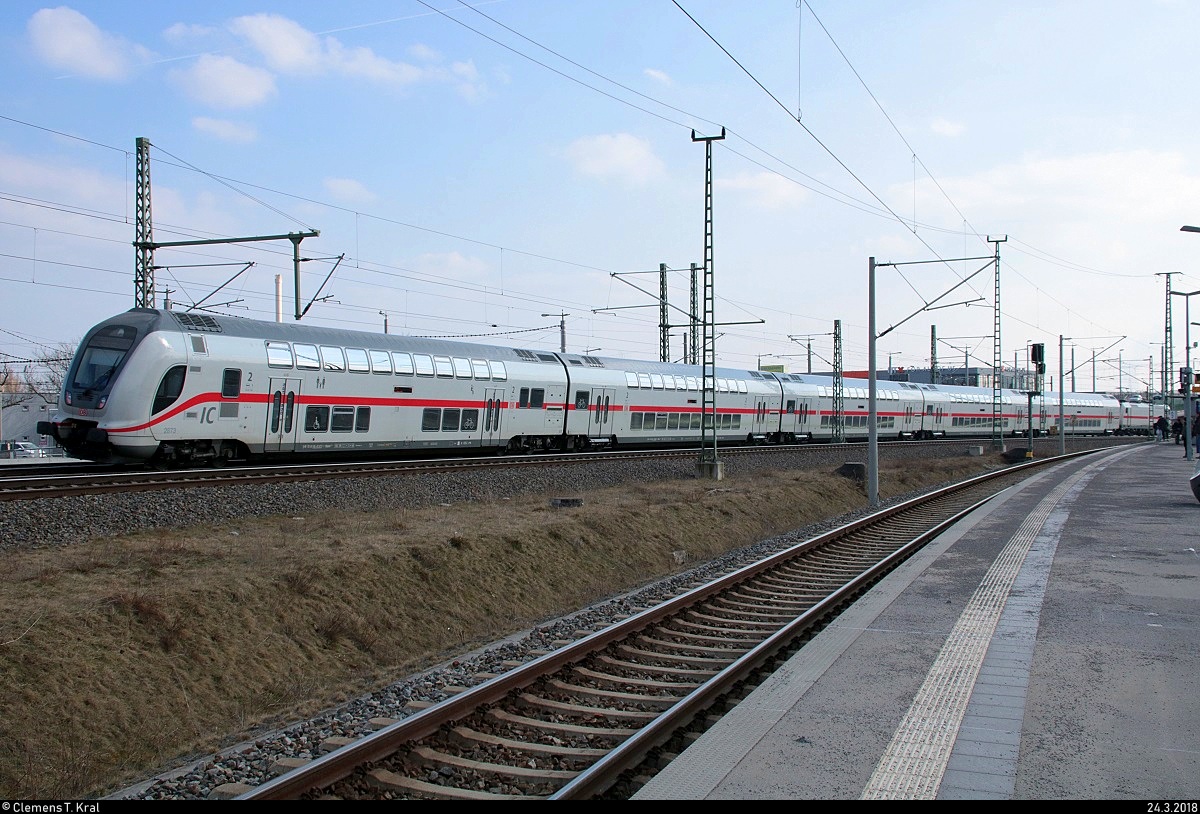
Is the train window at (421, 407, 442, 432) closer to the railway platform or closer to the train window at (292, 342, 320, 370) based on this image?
the train window at (292, 342, 320, 370)

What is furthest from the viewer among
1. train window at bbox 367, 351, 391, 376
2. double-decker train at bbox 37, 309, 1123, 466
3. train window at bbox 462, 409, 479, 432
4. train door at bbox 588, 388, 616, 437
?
train door at bbox 588, 388, 616, 437

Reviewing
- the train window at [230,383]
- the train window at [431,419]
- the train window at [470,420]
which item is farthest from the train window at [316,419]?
the train window at [470,420]

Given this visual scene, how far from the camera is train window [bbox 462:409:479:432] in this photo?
2880cm

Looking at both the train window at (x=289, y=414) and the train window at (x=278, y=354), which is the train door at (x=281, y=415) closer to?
the train window at (x=289, y=414)

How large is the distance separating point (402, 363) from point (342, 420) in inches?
106

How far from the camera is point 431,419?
27.6 m

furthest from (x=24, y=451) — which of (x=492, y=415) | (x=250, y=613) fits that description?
(x=250, y=613)

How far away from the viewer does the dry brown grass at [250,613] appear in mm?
8078

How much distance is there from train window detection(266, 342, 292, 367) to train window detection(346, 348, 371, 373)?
1852mm

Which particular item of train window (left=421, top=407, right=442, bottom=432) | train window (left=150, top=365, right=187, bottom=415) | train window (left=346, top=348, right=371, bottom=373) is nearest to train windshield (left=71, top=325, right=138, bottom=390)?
train window (left=150, top=365, right=187, bottom=415)

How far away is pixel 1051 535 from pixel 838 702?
11.4 meters

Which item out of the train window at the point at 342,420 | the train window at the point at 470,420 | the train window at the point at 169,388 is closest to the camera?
the train window at the point at 169,388

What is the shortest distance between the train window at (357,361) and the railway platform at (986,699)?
16169 millimetres
